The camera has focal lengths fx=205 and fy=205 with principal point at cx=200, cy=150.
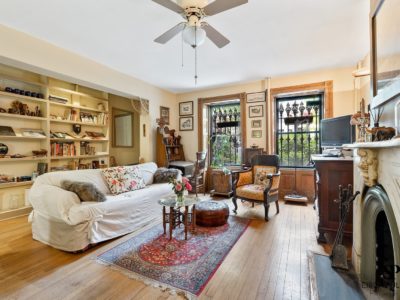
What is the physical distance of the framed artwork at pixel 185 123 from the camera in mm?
5535

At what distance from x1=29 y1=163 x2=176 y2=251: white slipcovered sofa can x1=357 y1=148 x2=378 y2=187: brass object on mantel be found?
8.47 feet

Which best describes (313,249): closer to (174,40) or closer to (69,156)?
(174,40)

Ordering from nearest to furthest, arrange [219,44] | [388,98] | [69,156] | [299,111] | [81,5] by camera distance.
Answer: [388,98]
[81,5]
[219,44]
[69,156]
[299,111]

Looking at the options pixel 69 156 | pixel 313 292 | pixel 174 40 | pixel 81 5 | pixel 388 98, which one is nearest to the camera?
pixel 388 98

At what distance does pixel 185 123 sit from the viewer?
561 centimetres

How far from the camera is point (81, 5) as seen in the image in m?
2.20

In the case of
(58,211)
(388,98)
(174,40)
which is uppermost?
(174,40)

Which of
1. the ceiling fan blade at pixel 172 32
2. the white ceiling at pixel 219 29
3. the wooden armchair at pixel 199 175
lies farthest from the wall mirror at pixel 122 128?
the ceiling fan blade at pixel 172 32

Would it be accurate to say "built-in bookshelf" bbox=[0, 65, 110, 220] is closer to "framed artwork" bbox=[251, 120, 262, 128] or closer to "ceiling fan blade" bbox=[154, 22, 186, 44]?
"ceiling fan blade" bbox=[154, 22, 186, 44]

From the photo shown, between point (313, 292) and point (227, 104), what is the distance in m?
4.41

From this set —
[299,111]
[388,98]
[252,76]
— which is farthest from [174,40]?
[299,111]

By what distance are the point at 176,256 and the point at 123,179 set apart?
5.25 feet

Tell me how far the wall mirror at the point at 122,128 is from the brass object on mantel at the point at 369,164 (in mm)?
5100

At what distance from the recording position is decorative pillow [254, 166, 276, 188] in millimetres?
3745
